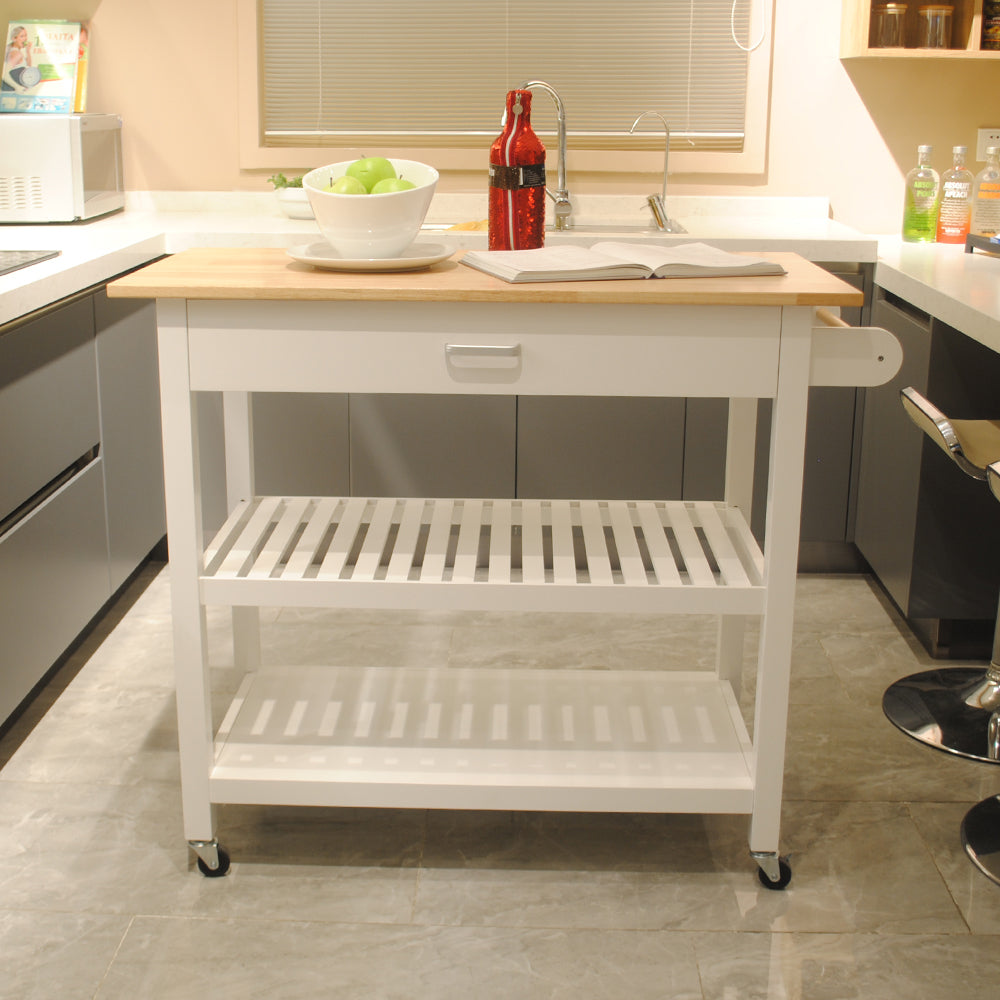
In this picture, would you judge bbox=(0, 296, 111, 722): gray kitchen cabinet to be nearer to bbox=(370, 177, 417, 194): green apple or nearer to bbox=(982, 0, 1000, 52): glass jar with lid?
bbox=(370, 177, 417, 194): green apple

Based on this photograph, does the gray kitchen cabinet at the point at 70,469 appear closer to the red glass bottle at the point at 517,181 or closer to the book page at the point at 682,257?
the red glass bottle at the point at 517,181

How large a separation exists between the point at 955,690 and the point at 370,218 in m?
1.58

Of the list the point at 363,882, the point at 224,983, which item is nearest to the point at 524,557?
the point at 363,882

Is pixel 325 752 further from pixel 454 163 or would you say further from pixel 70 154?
pixel 454 163

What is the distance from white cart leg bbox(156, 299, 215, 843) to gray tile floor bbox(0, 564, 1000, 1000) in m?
0.19

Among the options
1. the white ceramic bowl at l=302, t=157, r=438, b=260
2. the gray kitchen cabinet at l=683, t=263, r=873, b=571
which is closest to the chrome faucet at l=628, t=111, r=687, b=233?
the gray kitchen cabinet at l=683, t=263, r=873, b=571

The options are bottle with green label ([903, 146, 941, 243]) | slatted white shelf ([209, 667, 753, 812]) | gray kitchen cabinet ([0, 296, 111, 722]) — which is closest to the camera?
slatted white shelf ([209, 667, 753, 812])

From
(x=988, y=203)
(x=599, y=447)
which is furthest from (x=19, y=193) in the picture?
(x=988, y=203)

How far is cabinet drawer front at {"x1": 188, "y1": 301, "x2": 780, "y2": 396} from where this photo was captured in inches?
64.4

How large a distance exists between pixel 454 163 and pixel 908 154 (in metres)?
1.32

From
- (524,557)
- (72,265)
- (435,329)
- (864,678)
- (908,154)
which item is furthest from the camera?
(908,154)

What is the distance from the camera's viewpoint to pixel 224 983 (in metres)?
1.66

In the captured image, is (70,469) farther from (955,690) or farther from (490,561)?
(955,690)

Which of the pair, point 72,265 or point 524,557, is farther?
point 72,265
